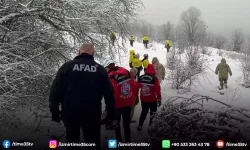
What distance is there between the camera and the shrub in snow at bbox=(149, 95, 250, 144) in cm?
315

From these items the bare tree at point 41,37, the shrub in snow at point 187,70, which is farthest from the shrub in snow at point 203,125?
the shrub in snow at point 187,70

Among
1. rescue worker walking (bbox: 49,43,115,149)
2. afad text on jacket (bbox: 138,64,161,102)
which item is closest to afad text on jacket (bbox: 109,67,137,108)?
afad text on jacket (bbox: 138,64,161,102)

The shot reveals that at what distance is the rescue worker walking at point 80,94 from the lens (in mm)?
2953

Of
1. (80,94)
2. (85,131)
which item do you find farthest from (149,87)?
(80,94)

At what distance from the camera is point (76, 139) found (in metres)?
3.15

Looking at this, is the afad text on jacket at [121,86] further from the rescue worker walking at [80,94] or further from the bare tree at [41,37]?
the bare tree at [41,37]

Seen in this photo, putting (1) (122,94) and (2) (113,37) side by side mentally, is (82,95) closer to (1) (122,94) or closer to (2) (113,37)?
(1) (122,94)

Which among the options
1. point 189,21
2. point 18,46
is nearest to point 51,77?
point 18,46

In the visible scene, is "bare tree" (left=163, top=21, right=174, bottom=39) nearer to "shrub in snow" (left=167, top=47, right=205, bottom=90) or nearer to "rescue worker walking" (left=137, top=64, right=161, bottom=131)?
"shrub in snow" (left=167, top=47, right=205, bottom=90)

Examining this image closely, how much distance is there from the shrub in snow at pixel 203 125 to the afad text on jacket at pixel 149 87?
4.98ft

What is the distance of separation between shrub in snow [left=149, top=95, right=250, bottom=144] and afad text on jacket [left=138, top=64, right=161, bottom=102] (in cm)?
152

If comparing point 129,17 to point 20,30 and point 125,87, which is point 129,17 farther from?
point 125,87

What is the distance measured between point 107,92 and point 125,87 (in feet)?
4.40

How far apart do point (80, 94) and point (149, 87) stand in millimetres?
2733
